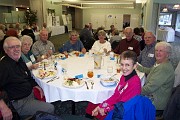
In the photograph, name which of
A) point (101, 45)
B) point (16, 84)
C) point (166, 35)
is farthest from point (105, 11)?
point (16, 84)

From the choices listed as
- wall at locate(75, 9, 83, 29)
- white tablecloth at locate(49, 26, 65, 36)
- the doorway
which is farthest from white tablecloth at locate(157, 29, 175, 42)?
wall at locate(75, 9, 83, 29)

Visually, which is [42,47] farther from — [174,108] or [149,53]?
[174,108]

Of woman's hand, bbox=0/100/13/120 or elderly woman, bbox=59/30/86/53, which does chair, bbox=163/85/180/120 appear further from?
elderly woman, bbox=59/30/86/53

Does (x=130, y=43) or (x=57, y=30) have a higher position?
(x=57, y=30)

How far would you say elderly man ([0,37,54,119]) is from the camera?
69.4 inches

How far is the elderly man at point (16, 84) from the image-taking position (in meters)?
1.76

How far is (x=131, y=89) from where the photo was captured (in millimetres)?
1516

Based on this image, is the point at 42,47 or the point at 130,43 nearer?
the point at 42,47

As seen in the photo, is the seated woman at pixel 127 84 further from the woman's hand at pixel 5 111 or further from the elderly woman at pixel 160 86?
the woman's hand at pixel 5 111

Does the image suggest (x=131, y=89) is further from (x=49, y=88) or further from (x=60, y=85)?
(x=49, y=88)

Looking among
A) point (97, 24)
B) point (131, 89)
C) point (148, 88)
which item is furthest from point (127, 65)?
point (97, 24)

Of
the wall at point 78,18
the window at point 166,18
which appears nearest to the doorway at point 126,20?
the wall at point 78,18

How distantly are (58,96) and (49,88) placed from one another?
0.46 ft

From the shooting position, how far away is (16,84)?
5.99 feet
